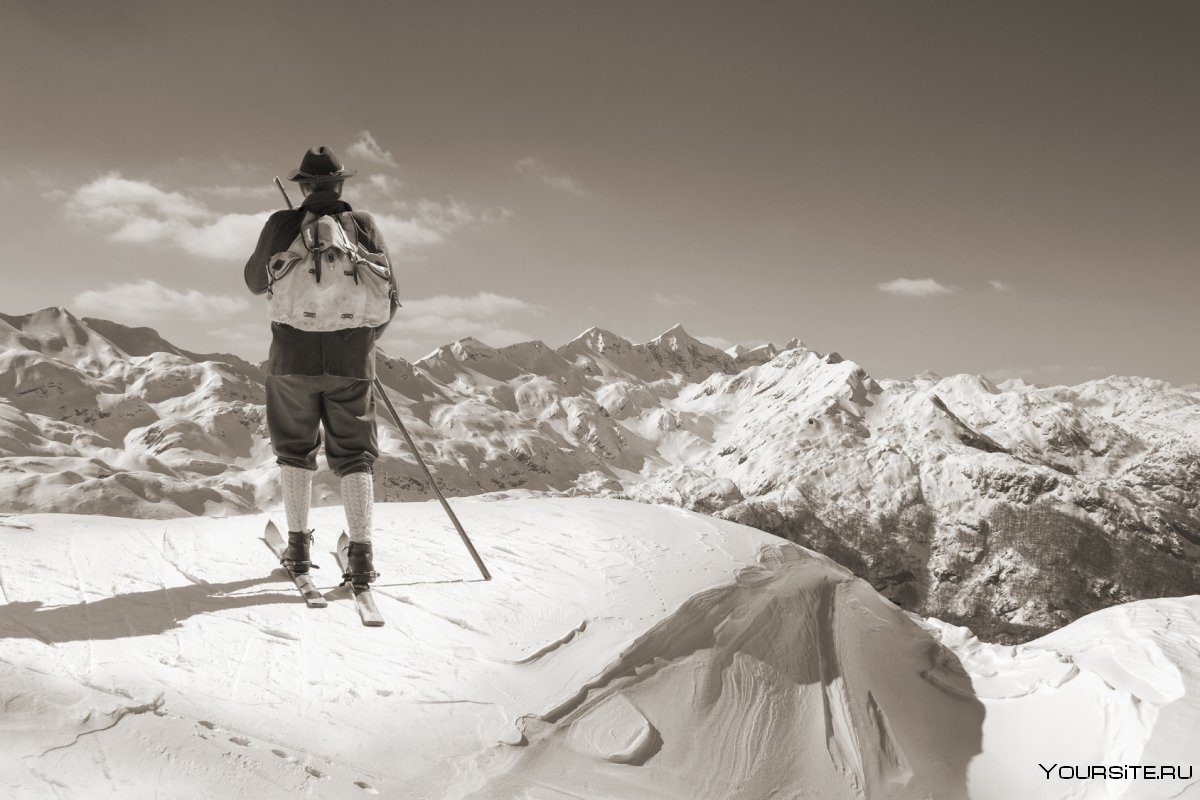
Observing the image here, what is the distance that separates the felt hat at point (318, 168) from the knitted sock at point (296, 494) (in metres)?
1.66

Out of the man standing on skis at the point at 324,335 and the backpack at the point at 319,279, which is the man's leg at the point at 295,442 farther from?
the backpack at the point at 319,279

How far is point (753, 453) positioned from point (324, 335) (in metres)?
41.3

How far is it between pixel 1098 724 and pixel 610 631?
96.8 inches

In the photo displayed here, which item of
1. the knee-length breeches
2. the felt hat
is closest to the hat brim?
the felt hat

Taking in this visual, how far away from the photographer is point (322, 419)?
466 cm

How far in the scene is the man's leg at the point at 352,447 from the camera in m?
4.55

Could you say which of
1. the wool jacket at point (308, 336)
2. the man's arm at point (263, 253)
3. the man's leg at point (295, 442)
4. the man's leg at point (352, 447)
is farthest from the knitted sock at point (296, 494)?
the man's arm at point (263, 253)

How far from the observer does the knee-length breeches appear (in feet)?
14.7

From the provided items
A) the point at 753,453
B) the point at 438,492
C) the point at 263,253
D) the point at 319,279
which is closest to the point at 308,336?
the point at 319,279

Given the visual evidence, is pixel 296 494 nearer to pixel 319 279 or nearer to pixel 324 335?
pixel 324 335

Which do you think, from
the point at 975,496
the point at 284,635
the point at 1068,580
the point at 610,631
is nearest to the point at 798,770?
the point at 610,631

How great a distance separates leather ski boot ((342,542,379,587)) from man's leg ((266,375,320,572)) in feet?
1.16

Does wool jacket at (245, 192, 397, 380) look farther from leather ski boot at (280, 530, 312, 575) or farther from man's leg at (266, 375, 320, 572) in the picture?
leather ski boot at (280, 530, 312, 575)

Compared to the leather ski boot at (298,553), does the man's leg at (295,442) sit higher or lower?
higher
